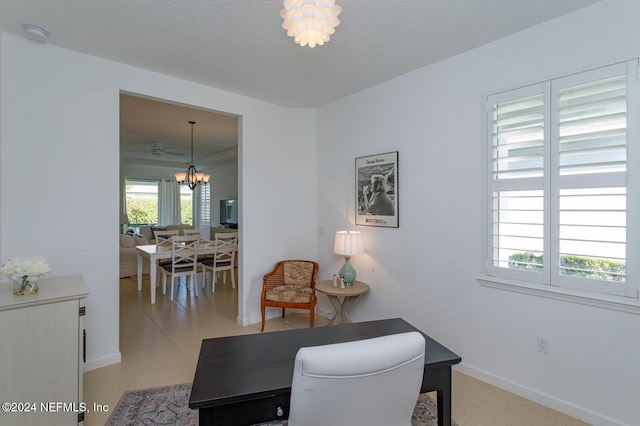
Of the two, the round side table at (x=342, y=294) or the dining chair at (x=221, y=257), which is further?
the dining chair at (x=221, y=257)

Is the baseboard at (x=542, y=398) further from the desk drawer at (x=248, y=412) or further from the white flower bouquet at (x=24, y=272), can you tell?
the white flower bouquet at (x=24, y=272)

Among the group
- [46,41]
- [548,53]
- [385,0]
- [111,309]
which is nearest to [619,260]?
[548,53]

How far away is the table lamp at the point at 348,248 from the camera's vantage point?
329 cm

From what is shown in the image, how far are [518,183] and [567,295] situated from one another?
2.73 ft

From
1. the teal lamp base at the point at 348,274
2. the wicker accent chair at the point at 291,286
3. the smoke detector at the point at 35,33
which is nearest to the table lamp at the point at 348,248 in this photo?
the teal lamp base at the point at 348,274

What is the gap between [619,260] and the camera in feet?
6.28

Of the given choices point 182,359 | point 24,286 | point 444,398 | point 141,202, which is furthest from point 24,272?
point 141,202

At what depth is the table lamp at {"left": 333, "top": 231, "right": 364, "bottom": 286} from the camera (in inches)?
129

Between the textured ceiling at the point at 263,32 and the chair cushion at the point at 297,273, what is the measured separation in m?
2.16

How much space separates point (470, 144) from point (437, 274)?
1.17 metres

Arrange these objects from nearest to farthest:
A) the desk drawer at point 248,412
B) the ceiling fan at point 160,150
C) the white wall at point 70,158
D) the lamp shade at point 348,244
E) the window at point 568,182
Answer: the desk drawer at point 248,412 < the window at point 568,182 < the white wall at point 70,158 < the lamp shade at point 348,244 < the ceiling fan at point 160,150

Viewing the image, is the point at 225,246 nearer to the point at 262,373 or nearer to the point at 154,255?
the point at 154,255

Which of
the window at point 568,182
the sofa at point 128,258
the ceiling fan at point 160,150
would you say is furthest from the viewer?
the ceiling fan at point 160,150

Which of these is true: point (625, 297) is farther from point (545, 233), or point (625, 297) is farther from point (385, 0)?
point (385, 0)
